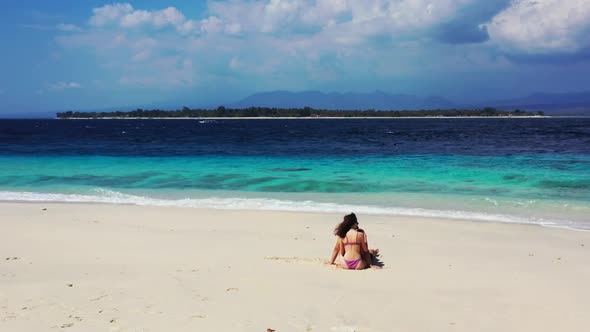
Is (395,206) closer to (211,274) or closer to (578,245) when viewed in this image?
(578,245)

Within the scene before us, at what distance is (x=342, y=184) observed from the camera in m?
18.9

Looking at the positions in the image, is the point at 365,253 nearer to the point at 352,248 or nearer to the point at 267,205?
the point at 352,248

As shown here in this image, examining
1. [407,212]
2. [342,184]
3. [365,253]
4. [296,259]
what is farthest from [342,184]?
[365,253]

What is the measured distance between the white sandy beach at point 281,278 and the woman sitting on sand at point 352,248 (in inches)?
10.7

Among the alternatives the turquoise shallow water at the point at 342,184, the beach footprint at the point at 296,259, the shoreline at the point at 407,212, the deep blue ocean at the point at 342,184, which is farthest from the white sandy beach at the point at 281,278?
the turquoise shallow water at the point at 342,184

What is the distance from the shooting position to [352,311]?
5812 mm

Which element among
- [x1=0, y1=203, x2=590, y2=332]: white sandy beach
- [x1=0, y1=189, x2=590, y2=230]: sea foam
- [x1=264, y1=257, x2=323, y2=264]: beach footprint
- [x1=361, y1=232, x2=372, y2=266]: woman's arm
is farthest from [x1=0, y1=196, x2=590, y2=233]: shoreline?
[x1=361, y1=232, x2=372, y2=266]: woman's arm

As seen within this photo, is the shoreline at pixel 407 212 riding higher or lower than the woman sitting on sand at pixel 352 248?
lower

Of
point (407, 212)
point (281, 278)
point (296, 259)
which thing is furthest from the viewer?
point (407, 212)

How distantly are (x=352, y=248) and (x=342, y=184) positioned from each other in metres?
11.3

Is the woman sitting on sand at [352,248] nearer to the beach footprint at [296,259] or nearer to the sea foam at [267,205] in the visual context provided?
the beach footprint at [296,259]

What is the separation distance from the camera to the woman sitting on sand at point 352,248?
7590 mm

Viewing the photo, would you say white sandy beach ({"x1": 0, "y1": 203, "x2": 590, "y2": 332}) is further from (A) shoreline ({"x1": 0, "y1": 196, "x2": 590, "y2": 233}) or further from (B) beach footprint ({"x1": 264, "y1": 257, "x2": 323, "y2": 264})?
(A) shoreline ({"x1": 0, "y1": 196, "x2": 590, "y2": 233})

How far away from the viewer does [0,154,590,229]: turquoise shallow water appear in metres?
14.1
